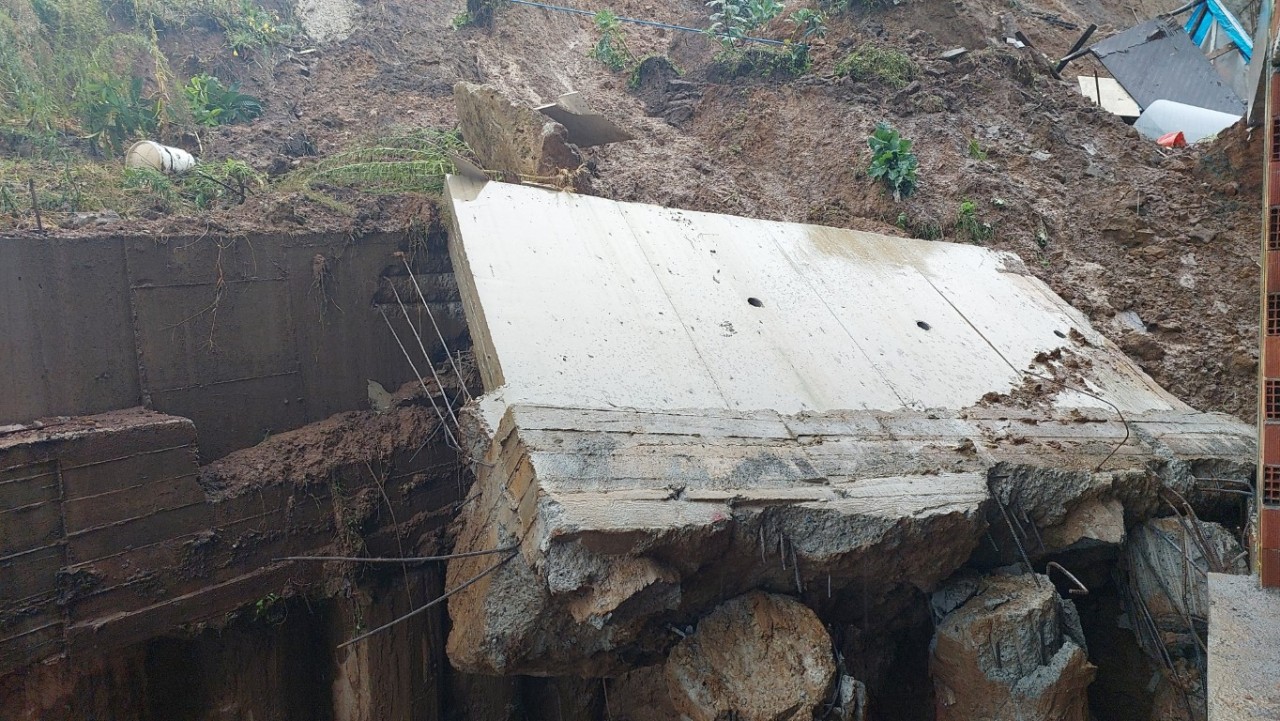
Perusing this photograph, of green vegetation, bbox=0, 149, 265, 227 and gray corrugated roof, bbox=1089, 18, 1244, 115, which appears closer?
green vegetation, bbox=0, 149, 265, 227

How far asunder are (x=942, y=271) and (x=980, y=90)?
3.60m

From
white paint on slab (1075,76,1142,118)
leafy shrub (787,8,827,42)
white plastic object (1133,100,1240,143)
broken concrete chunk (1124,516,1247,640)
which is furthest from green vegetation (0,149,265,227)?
white paint on slab (1075,76,1142,118)

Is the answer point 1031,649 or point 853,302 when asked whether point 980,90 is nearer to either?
point 853,302

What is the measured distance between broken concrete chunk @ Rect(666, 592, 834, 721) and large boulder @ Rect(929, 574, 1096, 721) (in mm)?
909

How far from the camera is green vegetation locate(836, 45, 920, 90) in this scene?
8914mm

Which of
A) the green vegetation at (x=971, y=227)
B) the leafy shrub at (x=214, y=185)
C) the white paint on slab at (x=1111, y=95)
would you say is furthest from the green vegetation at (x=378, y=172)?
the white paint on slab at (x=1111, y=95)

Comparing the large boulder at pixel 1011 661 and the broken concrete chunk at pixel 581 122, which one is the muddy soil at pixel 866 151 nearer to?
the broken concrete chunk at pixel 581 122

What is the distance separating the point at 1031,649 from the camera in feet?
13.0

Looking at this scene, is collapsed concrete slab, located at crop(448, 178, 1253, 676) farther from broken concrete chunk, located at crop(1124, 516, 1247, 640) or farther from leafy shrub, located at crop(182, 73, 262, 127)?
leafy shrub, located at crop(182, 73, 262, 127)

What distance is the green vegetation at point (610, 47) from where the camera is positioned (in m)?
10.3

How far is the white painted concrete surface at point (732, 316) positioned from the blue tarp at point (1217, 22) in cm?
452

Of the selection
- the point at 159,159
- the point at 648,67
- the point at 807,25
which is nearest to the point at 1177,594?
the point at 159,159

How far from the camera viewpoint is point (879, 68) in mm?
8961

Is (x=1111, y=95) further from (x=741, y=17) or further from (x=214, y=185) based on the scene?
(x=214, y=185)
